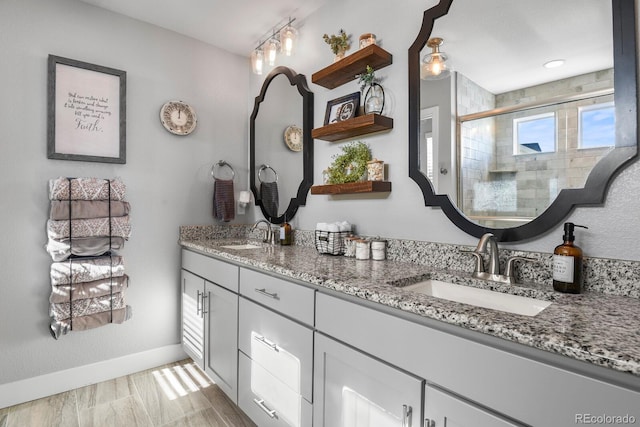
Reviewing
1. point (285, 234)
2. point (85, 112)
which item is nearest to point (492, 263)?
point (285, 234)

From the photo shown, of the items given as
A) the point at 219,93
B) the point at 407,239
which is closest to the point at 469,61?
the point at 407,239

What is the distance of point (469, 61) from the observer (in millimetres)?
1413

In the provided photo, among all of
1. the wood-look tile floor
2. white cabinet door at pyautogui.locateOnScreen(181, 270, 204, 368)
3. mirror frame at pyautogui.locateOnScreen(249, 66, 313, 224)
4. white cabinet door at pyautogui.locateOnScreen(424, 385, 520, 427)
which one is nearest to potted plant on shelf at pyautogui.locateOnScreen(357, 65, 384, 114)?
mirror frame at pyautogui.locateOnScreen(249, 66, 313, 224)

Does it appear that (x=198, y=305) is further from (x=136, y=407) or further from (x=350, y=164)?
(x=350, y=164)

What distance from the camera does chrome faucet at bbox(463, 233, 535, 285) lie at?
123 cm

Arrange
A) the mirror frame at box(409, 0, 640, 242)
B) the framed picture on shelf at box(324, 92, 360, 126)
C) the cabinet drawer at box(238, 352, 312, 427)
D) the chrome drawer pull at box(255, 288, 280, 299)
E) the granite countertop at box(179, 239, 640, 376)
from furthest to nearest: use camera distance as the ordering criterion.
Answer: the framed picture on shelf at box(324, 92, 360, 126) → the chrome drawer pull at box(255, 288, 280, 299) → the cabinet drawer at box(238, 352, 312, 427) → the mirror frame at box(409, 0, 640, 242) → the granite countertop at box(179, 239, 640, 376)

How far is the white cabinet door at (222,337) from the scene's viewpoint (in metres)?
1.81

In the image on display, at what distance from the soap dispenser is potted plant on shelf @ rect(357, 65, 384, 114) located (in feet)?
3.42

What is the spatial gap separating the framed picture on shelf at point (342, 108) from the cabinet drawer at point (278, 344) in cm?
113

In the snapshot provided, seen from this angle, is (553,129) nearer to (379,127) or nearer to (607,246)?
(607,246)

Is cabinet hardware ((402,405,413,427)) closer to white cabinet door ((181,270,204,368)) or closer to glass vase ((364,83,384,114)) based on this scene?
glass vase ((364,83,384,114))

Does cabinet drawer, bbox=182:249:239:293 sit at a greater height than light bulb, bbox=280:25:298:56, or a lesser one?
lesser

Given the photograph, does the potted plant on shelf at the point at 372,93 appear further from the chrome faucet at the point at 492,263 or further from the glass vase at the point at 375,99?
the chrome faucet at the point at 492,263

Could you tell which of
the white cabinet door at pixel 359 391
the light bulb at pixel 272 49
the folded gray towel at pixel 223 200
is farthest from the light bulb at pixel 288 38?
the white cabinet door at pixel 359 391
